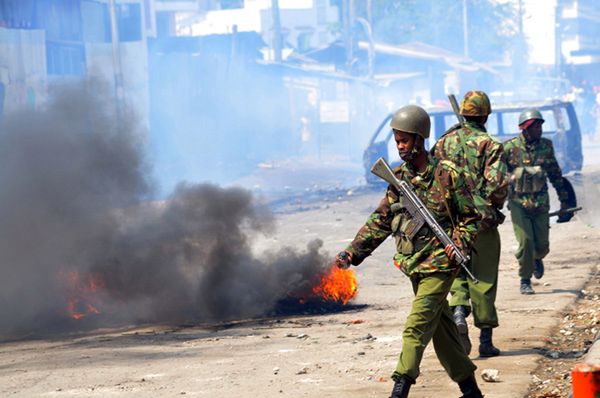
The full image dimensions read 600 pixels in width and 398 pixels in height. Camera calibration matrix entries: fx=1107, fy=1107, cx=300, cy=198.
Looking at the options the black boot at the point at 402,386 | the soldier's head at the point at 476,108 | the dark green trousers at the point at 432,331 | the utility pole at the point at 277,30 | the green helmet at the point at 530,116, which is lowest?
the black boot at the point at 402,386

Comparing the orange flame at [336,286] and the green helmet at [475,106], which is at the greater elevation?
the green helmet at [475,106]

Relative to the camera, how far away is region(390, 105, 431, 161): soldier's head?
17.6ft

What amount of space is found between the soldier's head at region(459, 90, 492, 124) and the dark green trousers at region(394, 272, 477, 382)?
2.00 meters

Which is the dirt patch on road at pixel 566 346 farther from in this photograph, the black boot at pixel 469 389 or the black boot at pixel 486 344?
the black boot at pixel 469 389

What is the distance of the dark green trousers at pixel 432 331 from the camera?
205 inches

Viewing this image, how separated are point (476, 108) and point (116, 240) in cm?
488

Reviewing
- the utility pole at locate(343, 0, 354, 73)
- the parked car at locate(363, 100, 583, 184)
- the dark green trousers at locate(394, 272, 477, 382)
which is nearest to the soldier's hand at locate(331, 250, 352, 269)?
the dark green trousers at locate(394, 272, 477, 382)

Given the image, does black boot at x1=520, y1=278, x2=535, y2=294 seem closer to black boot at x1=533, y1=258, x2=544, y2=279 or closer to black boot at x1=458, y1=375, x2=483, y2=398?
black boot at x1=533, y1=258, x2=544, y2=279

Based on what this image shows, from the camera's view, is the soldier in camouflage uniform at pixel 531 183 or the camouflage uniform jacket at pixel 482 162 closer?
the camouflage uniform jacket at pixel 482 162

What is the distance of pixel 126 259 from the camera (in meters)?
10.6

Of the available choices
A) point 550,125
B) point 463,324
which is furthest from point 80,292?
point 550,125

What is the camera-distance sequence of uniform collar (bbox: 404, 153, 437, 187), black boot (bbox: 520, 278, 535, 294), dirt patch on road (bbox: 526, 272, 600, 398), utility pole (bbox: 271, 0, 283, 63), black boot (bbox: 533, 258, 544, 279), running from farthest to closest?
1. utility pole (bbox: 271, 0, 283, 63)
2. black boot (bbox: 533, 258, 544, 279)
3. black boot (bbox: 520, 278, 535, 294)
4. dirt patch on road (bbox: 526, 272, 600, 398)
5. uniform collar (bbox: 404, 153, 437, 187)

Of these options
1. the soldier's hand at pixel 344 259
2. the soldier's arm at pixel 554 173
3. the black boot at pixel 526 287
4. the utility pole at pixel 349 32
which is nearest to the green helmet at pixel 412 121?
the soldier's hand at pixel 344 259

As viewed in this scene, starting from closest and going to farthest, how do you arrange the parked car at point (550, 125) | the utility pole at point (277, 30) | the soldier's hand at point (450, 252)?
the soldier's hand at point (450, 252) → the parked car at point (550, 125) → the utility pole at point (277, 30)
